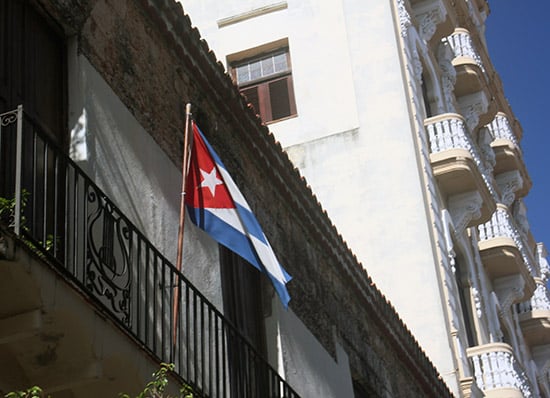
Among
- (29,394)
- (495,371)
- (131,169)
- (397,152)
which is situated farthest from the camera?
(397,152)

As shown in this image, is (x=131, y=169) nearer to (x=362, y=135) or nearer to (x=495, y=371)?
(x=362, y=135)

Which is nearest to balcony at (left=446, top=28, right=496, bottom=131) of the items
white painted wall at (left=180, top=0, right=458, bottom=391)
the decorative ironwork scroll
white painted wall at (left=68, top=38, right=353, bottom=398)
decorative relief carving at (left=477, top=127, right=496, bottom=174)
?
decorative relief carving at (left=477, top=127, right=496, bottom=174)

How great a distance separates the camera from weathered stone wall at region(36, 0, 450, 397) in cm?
1005

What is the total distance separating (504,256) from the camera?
25.9 meters

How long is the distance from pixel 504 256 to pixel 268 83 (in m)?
6.70

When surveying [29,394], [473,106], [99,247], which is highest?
[473,106]

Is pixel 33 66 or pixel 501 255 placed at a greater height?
pixel 501 255

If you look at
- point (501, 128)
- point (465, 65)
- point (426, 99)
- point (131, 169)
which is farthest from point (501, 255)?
point (131, 169)

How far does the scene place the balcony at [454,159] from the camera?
73.7 ft

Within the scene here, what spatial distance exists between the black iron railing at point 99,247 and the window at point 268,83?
13.2m

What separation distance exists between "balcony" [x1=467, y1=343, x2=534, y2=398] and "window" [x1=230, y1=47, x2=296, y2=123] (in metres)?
5.61

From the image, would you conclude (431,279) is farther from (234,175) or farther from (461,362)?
(234,175)

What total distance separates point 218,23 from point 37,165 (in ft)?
53.2

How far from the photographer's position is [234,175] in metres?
12.0
